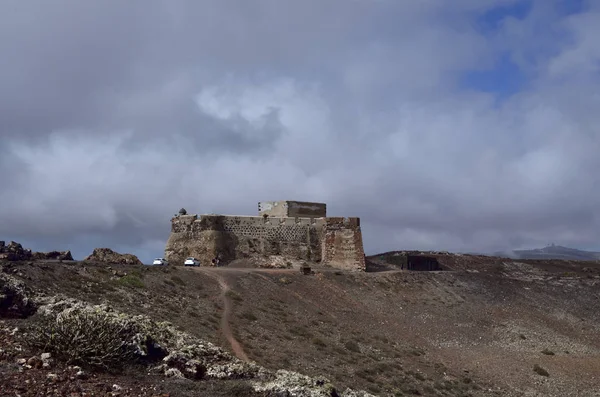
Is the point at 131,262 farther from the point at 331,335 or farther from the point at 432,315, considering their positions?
the point at 432,315

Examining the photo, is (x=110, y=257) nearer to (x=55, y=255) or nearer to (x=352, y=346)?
(x=55, y=255)

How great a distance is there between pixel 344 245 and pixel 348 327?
13272 mm

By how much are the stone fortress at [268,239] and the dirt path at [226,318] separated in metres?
7.56

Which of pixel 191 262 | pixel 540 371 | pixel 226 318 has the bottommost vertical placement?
pixel 540 371

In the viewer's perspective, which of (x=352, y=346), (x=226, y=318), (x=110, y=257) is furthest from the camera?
(x=110, y=257)

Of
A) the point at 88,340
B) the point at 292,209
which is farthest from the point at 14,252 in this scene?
the point at 292,209

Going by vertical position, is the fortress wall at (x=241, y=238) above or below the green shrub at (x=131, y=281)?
above

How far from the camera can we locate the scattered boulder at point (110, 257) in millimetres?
33062

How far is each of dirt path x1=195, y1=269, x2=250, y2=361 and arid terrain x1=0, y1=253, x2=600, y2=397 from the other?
3.6 inches

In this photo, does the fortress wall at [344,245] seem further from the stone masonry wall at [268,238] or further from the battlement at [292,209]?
the battlement at [292,209]

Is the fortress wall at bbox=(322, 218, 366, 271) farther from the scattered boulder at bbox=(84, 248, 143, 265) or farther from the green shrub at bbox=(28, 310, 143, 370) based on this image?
the green shrub at bbox=(28, 310, 143, 370)

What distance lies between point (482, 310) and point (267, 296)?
53.1 feet

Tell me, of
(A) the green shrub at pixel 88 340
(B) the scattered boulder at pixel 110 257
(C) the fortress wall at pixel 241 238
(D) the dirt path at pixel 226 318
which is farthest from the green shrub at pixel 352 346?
(C) the fortress wall at pixel 241 238

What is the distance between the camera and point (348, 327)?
29.5 metres
